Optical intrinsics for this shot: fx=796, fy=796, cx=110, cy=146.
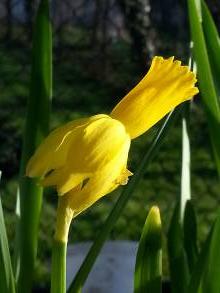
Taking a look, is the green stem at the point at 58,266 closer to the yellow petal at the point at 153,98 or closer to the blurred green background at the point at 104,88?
the yellow petal at the point at 153,98

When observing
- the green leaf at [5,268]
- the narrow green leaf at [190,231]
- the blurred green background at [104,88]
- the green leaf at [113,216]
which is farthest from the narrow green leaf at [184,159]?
the blurred green background at [104,88]

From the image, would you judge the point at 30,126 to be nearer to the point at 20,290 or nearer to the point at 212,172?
the point at 20,290

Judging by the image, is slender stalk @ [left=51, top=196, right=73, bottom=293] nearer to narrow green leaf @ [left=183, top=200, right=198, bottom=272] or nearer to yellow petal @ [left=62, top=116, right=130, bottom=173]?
yellow petal @ [left=62, top=116, right=130, bottom=173]

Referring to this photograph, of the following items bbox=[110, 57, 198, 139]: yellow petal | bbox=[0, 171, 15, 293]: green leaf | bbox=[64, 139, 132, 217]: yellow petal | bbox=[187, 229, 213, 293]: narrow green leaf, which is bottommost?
bbox=[187, 229, 213, 293]: narrow green leaf

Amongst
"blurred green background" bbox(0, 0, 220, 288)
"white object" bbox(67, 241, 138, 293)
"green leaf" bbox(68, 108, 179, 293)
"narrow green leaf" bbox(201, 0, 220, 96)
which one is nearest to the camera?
"green leaf" bbox(68, 108, 179, 293)

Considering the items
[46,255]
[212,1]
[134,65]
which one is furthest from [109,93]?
[46,255]

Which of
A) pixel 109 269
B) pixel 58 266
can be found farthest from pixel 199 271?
pixel 109 269

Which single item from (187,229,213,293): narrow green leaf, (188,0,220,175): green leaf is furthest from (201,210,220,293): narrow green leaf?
(188,0,220,175): green leaf
